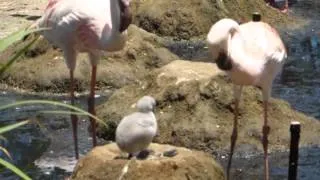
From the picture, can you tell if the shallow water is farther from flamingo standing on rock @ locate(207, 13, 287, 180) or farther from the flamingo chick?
flamingo standing on rock @ locate(207, 13, 287, 180)

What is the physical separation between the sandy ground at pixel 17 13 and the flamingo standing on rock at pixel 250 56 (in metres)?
5.79

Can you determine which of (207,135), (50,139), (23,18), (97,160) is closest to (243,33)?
(207,135)

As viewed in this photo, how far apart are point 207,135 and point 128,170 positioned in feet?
6.13

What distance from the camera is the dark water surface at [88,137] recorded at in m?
Result: 6.10

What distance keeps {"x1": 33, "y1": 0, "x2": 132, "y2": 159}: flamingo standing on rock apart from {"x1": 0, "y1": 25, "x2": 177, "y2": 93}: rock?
2.26 m

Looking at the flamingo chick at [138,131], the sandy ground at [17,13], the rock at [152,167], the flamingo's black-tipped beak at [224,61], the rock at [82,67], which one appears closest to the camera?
the rock at [152,167]

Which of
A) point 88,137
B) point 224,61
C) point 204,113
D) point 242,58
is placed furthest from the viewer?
point 88,137

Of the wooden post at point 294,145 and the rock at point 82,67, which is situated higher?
the wooden post at point 294,145

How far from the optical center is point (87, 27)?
245 inches

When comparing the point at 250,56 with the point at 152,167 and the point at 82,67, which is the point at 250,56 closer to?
the point at 152,167

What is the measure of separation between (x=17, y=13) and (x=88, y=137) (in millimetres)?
6056

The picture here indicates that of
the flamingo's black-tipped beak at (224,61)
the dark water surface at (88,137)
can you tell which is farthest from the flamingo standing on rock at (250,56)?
the dark water surface at (88,137)

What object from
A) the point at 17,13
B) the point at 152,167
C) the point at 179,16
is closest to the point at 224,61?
the point at 152,167

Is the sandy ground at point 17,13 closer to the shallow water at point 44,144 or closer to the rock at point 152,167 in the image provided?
the shallow water at point 44,144
